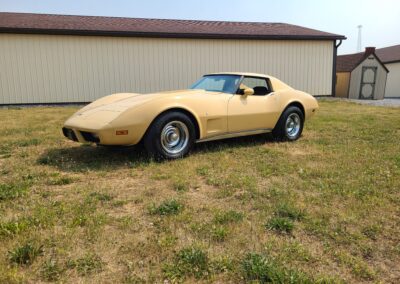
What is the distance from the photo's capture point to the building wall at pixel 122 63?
12852 millimetres

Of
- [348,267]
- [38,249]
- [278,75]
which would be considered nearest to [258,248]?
[348,267]

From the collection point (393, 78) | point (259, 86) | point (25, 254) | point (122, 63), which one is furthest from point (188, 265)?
point (393, 78)

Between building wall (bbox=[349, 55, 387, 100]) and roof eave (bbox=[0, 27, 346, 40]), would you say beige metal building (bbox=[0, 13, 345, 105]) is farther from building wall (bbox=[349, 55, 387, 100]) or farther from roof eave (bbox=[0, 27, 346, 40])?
building wall (bbox=[349, 55, 387, 100])

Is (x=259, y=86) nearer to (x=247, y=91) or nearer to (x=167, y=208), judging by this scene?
(x=247, y=91)

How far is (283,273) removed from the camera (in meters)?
2.12

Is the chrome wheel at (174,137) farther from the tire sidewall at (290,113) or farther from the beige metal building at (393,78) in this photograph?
the beige metal building at (393,78)

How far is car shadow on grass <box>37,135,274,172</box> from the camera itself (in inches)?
177

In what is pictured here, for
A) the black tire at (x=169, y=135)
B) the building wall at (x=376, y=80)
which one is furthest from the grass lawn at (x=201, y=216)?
the building wall at (x=376, y=80)

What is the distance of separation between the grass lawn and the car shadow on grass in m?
0.03

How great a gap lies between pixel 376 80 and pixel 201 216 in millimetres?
20244

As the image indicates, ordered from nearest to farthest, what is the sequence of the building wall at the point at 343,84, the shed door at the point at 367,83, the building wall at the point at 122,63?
the building wall at the point at 122,63
the shed door at the point at 367,83
the building wall at the point at 343,84

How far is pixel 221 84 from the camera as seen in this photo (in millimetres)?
5629

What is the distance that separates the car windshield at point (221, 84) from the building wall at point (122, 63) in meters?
8.81

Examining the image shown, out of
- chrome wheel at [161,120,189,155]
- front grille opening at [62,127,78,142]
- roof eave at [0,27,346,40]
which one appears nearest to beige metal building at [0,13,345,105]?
roof eave at [0,27,346,40]
